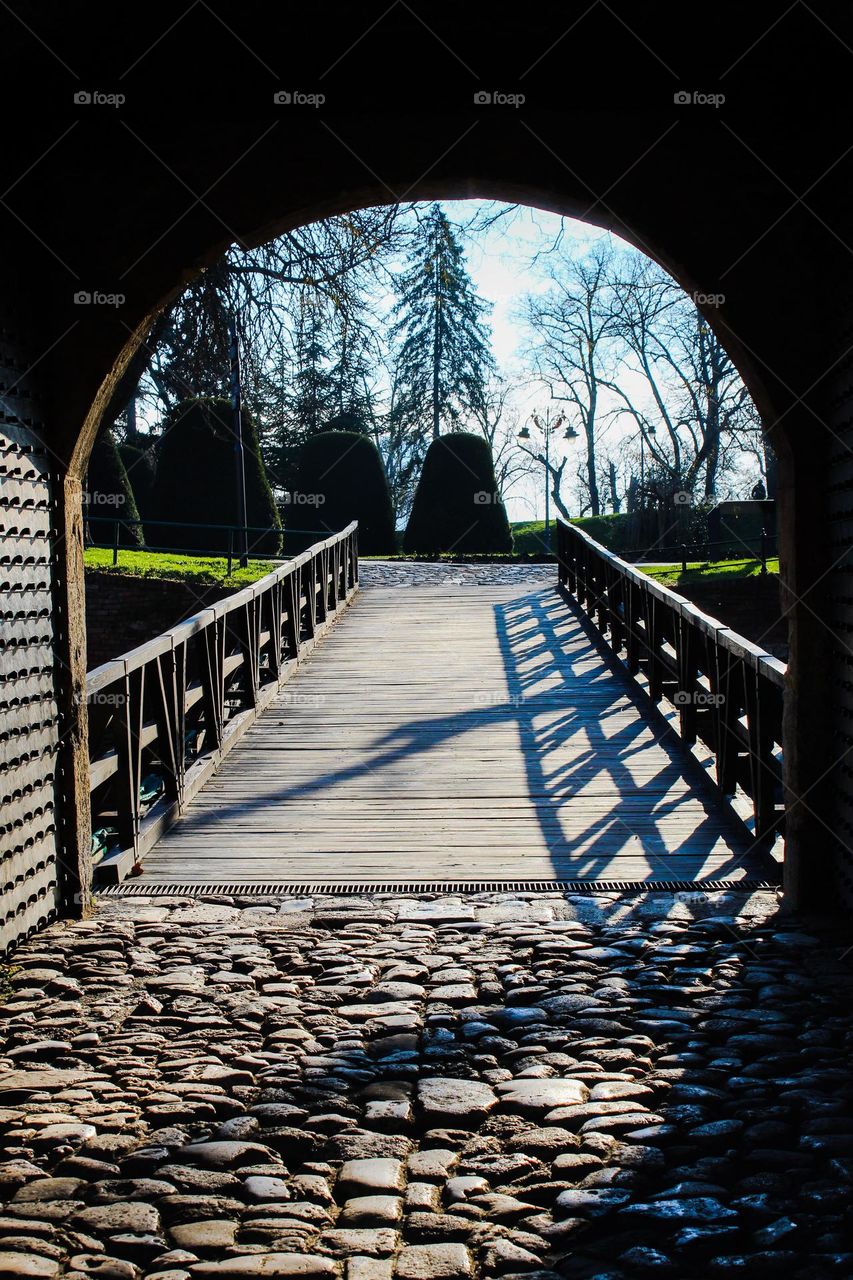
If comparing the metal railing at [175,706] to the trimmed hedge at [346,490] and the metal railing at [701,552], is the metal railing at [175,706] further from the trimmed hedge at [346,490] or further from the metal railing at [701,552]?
the metal railing at [701,552]

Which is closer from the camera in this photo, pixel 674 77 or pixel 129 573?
pixel 674 77

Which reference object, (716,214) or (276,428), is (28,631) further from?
(276,428)

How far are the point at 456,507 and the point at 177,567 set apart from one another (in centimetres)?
1016

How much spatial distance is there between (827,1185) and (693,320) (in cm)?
3109

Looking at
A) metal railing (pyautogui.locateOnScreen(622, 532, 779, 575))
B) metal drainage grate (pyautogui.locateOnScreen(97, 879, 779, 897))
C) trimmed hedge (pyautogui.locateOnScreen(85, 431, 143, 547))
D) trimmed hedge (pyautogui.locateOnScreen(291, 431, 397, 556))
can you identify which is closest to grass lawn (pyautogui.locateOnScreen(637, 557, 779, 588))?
metal railing (pyautogui.locateOnScreen(622, 532, 779, 575))

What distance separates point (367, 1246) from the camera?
2471 mm

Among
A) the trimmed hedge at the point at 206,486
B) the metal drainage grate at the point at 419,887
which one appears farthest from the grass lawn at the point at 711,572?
the metal drainage grate at the point at 419,887

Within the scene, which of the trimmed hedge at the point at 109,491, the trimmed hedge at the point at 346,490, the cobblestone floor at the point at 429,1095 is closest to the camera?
the cobblestone floor at the point at 429,1095

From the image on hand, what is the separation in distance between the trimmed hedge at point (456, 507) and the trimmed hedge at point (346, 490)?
72 centimetres

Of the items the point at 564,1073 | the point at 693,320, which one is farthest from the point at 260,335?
the point at 693,320

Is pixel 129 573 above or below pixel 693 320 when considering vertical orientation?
below

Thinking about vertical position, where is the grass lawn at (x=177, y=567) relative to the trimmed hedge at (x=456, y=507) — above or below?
below

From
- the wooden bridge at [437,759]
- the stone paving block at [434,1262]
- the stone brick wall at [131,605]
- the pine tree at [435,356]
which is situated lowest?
the stone paving block at [434,1262]

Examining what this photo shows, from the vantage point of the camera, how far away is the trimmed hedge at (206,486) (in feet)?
72.3
